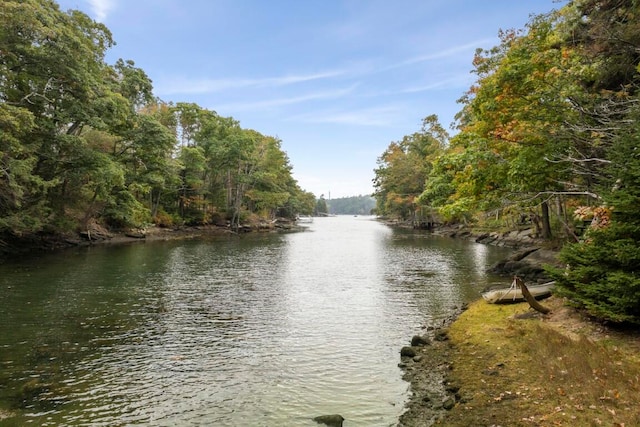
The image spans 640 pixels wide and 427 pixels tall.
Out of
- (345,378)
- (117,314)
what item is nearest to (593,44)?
(345,378)

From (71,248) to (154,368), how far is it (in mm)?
31225

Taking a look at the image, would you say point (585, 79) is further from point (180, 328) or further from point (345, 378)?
point (180, 328)

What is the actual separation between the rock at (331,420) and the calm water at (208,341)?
0.21 meters

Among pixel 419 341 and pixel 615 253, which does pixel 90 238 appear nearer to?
pixel 419 341

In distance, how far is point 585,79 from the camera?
50.7ft

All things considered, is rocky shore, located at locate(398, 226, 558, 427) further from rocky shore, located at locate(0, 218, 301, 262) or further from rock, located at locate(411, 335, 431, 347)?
rocky shore, located at locate(0, 218, 301, 262)

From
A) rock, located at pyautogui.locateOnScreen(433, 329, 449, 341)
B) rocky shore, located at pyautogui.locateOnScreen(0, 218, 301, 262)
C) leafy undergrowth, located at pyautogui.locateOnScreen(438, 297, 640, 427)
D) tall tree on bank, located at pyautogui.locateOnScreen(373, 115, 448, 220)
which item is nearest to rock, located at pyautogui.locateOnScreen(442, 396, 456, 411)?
leafy undergrowth, located at pyautogui.locateOnScreen(438, 297, 640, 427)

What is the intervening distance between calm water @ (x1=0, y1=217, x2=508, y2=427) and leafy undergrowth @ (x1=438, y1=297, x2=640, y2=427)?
1.72m

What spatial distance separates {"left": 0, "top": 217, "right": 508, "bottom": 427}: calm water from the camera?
26.3ft

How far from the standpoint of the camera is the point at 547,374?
7.79 meters

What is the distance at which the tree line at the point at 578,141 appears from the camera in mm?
9102

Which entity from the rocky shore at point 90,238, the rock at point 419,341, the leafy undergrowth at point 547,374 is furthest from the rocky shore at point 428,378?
the rocky shore at point 90,238

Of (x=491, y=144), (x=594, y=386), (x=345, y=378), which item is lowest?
(x=345, y=378)

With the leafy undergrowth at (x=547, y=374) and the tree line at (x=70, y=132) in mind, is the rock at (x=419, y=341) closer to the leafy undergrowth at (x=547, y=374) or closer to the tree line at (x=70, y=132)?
the leafy undergrowth at (x=547, y=374)
